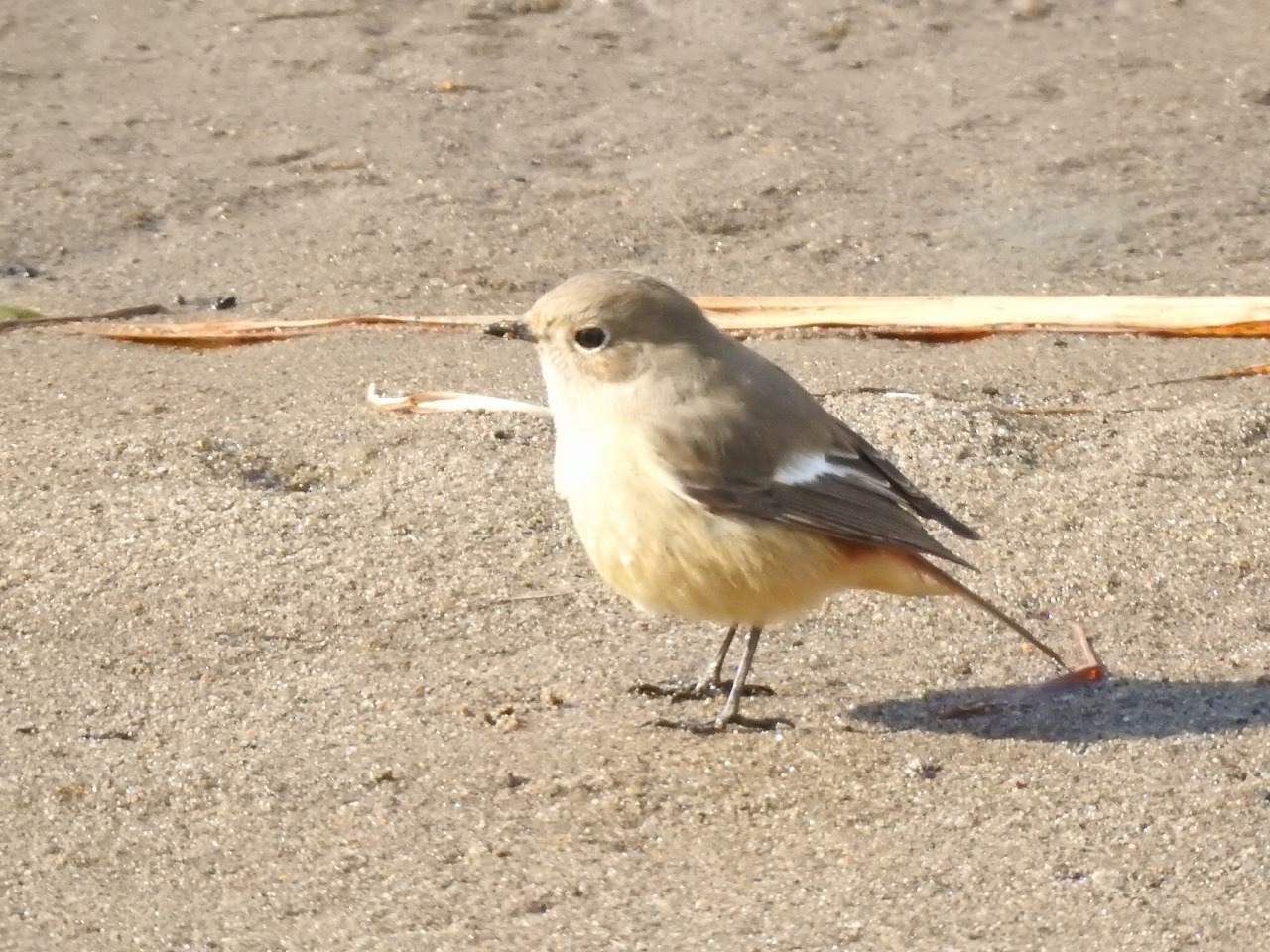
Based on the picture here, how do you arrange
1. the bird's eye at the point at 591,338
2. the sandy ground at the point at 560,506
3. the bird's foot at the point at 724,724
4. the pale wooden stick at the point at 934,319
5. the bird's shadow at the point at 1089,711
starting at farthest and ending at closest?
the pale wooden stick at the point at 934,319, the bird's eye at the point at 591,338, the bird's foot at the point at 724,724, the bird's shadow at the point at 1089,711, the sandy ground at the point at 560,506

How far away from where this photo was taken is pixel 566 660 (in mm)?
5188

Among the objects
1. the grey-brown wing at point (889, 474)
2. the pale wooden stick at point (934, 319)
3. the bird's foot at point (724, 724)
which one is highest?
the grey-brown wing at point (889, 474)

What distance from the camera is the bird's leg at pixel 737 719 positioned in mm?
4883

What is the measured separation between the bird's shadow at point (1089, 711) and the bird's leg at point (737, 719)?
8.7 inches

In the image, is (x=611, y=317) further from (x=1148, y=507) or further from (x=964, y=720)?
(x=1148, y=507)

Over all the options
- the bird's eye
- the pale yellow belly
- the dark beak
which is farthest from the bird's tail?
the dark beak

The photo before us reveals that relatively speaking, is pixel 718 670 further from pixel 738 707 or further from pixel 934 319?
pixel 934 319

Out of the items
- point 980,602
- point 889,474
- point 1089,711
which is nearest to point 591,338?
point 889,474

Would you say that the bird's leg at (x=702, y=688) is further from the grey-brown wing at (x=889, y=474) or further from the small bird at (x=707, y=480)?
the grey-brown wing at (x=889, y=474)

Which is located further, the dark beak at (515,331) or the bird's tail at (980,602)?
the dark beak at (515,331)

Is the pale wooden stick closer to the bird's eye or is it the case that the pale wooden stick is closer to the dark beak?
the dark beak

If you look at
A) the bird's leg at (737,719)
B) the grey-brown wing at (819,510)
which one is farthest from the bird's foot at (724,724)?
the grey-brown wing at (819,510)

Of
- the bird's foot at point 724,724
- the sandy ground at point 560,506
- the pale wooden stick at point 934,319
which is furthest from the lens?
the pale wooden stick at point 934,319

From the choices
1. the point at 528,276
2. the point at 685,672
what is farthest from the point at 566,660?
the point at 528,276
